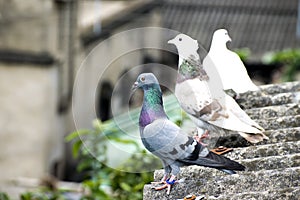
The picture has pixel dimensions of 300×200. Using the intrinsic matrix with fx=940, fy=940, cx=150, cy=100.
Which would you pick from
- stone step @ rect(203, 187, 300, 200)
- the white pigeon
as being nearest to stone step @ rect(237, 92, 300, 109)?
the white pigeon

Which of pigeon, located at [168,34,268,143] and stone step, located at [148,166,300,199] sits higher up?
pigeon, located at [168,34,268,143]

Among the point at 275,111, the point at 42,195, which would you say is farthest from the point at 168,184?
the point at 42,195

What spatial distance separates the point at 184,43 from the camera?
354 cm

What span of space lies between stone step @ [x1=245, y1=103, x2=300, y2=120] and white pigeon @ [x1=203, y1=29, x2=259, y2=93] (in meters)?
0.21

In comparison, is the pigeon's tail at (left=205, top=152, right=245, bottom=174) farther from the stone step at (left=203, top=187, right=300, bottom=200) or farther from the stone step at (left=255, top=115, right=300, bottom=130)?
the stone step at (left=255, top=115, right=300, bottom=130)

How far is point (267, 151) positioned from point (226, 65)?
1.50 ft

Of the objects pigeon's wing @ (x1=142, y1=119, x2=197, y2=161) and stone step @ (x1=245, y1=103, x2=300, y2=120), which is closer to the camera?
pigeon's wing @ (x1=142, y1=119, x2=197, y2=161)

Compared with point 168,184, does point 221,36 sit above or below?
above

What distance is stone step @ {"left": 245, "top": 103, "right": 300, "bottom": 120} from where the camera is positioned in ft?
12.8

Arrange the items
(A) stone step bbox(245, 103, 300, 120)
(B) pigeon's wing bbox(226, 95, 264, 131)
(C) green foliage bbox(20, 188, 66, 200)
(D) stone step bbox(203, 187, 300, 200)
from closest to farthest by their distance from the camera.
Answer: (D) stone step bbox(203, 187, 300, 200) → (B) pigeon's wing bbox(226, 95, 264, 131) → (A) stone step bbox(245, 103, 300, 120) → (C) green foliage bbox(20, 188, 66, 200)

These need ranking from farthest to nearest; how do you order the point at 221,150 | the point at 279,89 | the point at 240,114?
the point at 279,89 < the point at 240,114 < the point at 221,150

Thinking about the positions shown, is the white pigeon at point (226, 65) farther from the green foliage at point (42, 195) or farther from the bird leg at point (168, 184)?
the green foliage at point (42, 195)

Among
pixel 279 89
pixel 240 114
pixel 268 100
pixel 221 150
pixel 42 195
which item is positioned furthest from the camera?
pixel 42 195

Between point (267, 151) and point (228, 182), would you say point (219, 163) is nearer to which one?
point (228, 182)
